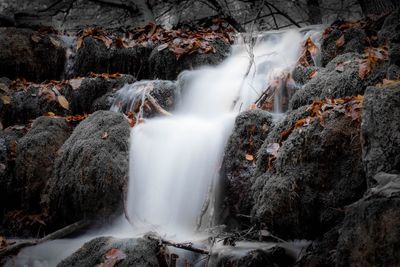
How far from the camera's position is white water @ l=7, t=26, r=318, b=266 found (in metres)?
3.95

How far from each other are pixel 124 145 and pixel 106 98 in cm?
181

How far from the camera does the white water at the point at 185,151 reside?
3953 millimetres

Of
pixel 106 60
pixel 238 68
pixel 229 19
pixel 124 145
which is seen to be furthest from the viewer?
pixel 229 19

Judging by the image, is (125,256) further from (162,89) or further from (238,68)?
(238,68)

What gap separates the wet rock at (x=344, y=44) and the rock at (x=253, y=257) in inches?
124

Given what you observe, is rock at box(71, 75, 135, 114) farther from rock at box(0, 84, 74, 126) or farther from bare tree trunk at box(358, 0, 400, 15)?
bare tree trunk at box(358, 0, 400, 15)

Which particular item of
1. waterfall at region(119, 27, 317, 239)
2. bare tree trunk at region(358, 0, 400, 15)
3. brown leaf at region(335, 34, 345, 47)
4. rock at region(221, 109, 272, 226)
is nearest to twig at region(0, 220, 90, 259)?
waterfall at region(119, 27, 317, 239)

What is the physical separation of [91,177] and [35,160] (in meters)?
0.93

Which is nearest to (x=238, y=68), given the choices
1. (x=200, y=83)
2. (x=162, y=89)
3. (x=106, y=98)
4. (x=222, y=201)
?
(x=200, y=83)

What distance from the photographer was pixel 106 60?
715 cm

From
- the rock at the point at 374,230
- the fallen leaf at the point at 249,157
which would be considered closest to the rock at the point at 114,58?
the fallen leaf at the point at 249,157

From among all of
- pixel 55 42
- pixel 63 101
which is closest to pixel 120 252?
pixel 63 101

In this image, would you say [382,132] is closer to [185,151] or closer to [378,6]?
[185,151]

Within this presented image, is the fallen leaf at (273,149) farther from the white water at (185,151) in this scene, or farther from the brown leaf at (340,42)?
the brown leaf at (340,42)
